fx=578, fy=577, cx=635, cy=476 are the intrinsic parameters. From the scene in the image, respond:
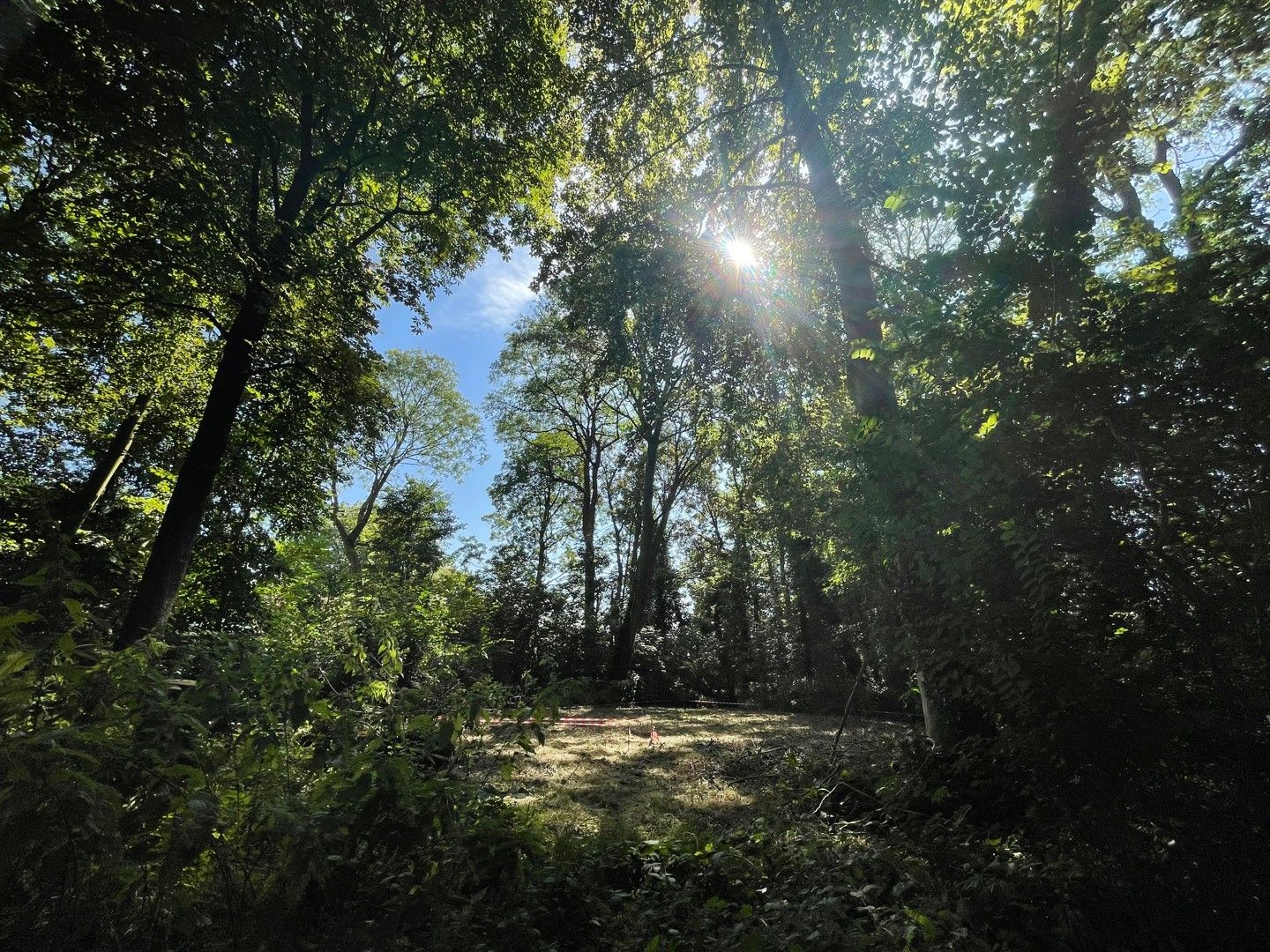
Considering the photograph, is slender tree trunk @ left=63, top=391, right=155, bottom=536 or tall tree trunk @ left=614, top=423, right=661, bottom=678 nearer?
slender tree trunk @ left=63, top=391, right=155, bottom=536

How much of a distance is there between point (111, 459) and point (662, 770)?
10794mm

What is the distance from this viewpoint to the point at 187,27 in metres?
4.23

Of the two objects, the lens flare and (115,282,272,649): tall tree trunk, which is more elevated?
the lens flare

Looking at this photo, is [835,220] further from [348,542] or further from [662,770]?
[348,542]

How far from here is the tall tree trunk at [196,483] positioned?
656cm

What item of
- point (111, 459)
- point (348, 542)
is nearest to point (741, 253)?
point (111, 459)

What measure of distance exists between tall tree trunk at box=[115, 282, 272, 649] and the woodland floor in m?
4.61

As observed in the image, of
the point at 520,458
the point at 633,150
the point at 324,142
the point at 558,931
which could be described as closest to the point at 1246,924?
the point at 558,931

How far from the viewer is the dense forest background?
2133 mm

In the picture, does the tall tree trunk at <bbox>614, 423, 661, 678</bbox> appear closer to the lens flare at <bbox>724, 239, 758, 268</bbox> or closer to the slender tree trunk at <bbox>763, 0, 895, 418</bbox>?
the lens flare at <bbox>724, 239, 758, 268</bbox>

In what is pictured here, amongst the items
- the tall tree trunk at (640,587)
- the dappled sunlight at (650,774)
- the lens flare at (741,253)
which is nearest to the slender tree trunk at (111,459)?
the dappled sunlight at (650,774)

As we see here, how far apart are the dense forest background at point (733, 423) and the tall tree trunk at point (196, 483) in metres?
0.05

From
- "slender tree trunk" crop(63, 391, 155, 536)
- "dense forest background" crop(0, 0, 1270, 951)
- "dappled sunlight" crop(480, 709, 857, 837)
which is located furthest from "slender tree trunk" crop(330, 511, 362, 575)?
"dappled sunlight" crop(480, 709, 857, 837)

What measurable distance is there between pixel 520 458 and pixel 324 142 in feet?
56.0
